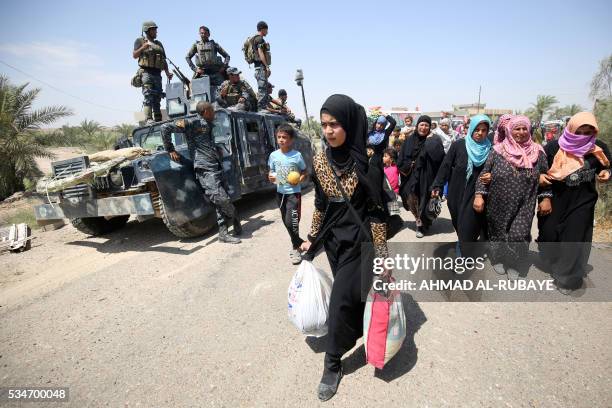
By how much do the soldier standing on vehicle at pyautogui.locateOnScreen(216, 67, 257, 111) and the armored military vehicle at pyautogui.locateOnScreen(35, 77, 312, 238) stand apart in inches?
28.0

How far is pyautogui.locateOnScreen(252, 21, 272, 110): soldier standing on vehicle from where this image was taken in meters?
8.49

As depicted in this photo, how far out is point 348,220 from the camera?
6.66 feet

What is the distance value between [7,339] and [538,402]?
13.0ft

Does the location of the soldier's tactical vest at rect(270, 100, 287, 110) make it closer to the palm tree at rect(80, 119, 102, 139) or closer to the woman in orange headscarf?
the woman in orange headscarf

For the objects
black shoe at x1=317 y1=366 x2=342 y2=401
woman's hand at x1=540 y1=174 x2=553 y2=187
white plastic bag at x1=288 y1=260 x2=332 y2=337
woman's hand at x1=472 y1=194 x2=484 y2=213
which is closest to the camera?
black shoe at x1=317 y1=366 x2=342 y2=401

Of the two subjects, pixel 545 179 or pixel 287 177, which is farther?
pixel 287 177

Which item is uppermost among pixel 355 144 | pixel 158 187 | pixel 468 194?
pixel 355 144

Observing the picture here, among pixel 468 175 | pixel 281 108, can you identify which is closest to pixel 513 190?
pixel 468 175

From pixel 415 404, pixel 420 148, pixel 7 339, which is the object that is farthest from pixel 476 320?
pixel 7 339

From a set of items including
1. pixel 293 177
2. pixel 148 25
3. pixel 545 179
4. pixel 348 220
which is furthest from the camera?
pixel 148 25

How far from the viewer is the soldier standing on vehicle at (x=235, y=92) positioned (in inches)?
272

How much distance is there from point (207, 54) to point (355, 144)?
Answer: 6.96m

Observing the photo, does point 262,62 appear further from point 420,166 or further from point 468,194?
point 468,194

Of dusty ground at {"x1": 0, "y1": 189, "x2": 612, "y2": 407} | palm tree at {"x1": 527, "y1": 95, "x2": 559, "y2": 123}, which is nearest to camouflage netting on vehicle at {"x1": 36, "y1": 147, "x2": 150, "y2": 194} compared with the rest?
dusty ground at {"x1": 0, "y1": 189, "x2": 612, "y2": 407}
